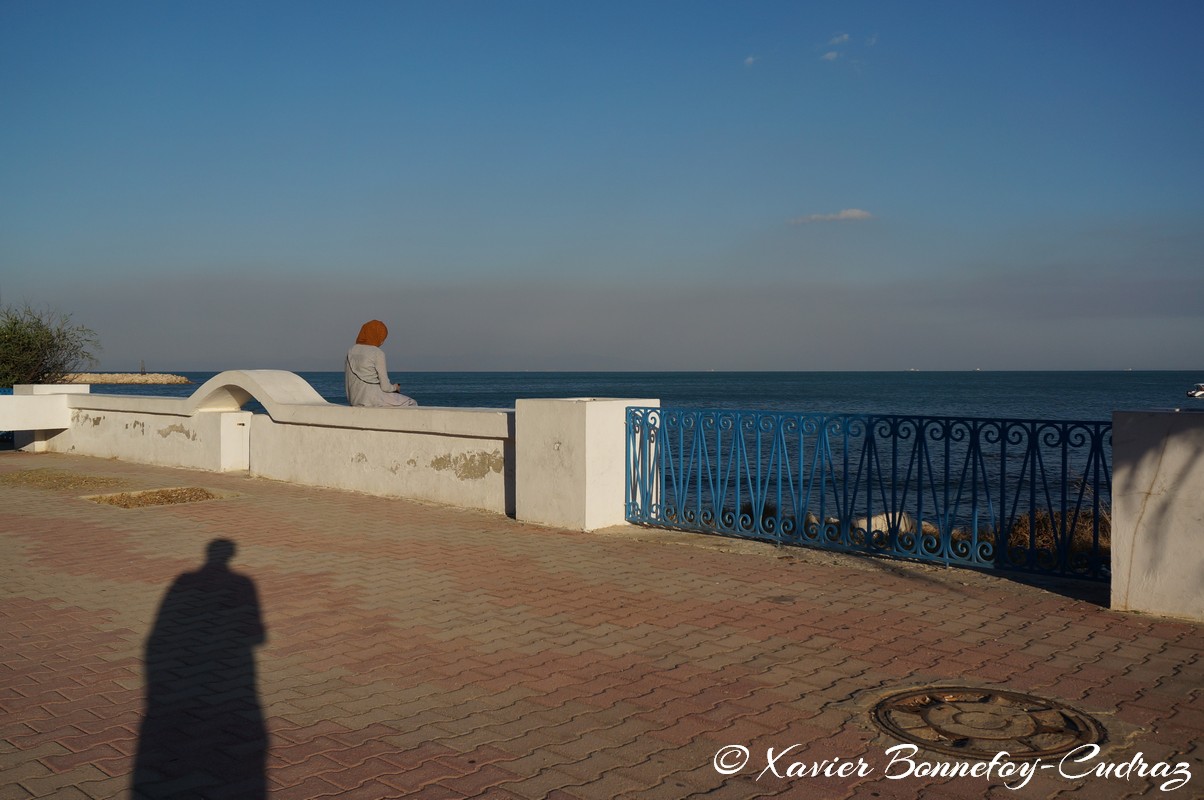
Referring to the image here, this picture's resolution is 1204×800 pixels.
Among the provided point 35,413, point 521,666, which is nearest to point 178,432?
point 35,413

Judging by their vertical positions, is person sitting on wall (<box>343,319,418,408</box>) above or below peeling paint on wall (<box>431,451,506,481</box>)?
above

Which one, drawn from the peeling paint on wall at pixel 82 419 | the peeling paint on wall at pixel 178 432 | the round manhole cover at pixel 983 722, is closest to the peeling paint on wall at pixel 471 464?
the peeling paint on wall at pixel 178 432

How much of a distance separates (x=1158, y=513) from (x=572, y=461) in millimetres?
5098

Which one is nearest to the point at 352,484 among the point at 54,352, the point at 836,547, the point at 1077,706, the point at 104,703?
the point at 836,547

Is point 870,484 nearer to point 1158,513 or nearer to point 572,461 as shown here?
point 1158,513

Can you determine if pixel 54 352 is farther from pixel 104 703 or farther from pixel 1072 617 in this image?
pixel 1072 617

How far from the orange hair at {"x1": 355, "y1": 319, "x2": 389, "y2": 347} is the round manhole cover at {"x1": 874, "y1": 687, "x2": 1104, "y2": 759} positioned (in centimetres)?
921

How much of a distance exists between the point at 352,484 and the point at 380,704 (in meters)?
7.85

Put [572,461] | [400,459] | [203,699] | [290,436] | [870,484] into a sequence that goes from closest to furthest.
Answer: [203,699], [870,484], [572,461], [400,459], [290,436]

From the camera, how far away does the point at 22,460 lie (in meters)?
17.0

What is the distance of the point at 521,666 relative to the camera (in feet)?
18.3

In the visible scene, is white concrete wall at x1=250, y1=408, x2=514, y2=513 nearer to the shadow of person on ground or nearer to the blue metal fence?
the blue metal fence

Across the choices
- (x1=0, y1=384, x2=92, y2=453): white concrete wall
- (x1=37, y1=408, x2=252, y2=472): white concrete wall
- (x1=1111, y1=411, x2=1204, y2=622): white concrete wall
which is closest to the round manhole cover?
(x1=1111, y1=411, x2=1204, y2=622): white concrete wall

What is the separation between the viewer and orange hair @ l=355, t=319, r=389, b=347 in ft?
41.8
